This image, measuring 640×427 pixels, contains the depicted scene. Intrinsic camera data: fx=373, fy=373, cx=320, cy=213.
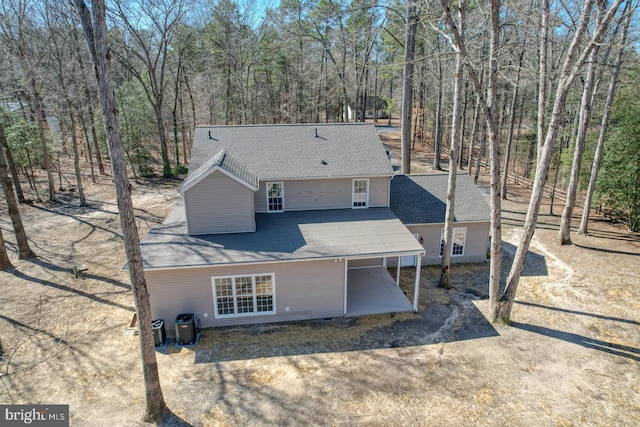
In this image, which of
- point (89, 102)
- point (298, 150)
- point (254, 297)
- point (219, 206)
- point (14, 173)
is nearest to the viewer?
point (254, 297)

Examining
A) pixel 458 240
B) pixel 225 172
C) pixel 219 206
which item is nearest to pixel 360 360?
pixel 219 206

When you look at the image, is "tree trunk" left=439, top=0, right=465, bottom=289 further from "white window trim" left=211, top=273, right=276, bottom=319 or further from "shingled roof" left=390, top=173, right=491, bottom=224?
"white window trim" left=211, top=273, right=276, bottom=319

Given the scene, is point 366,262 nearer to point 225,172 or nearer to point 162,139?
point 225,172

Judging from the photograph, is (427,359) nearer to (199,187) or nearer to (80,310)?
(199,187)

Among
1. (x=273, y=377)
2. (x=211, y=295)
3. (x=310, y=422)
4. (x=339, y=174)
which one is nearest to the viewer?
(x=310, y=422)

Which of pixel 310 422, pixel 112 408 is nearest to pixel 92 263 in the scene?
pixel 112 408

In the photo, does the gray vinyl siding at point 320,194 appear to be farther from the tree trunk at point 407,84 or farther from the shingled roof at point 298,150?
the tree trunk at point 407,84
